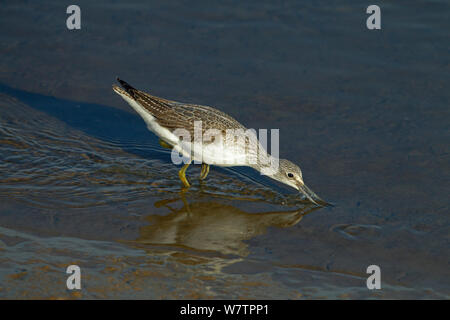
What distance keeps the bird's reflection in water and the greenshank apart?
44 cm

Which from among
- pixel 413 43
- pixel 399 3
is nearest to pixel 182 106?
pixel 413 43

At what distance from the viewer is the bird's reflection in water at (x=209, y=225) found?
246 inches

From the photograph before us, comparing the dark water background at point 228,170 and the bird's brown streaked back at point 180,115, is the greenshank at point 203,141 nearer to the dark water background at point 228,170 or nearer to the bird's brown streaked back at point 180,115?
the bird's brown streaked back at point 180,115

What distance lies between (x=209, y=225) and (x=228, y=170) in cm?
141

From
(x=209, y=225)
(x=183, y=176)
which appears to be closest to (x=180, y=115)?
(x=183, y=176)

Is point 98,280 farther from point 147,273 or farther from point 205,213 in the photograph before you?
point 205,213

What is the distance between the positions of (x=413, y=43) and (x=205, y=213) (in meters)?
5.64

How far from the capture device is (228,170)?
7.98 meters

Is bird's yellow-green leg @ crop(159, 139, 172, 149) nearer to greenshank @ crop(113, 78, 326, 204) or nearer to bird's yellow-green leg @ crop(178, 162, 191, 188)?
greenshank @ crop(113, 78, 326, 204)

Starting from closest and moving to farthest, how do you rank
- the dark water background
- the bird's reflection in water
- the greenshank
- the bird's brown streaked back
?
1. the dark water background
2. the bird's reflection in water
3. the greenshank
4. the bird's brown streaked back

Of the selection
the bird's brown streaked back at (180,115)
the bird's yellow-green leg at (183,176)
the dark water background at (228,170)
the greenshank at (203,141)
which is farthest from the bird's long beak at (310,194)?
the bird's yellow-green leg at (183,176)

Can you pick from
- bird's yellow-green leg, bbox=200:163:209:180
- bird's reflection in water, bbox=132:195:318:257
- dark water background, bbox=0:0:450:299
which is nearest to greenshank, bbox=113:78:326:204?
bird's yellow-green leg, bbox=200:163:209:180

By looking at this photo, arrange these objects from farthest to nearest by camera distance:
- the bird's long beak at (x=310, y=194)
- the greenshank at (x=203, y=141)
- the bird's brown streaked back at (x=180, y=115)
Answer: the bird's brown streaked back at (x=180, y=115)
the greenshank at (x=203, y=141)
the bird's long beak at (x=310, y=194)

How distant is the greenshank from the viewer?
23.9ft
